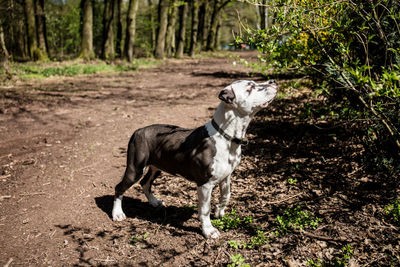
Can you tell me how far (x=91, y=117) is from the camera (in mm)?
9164

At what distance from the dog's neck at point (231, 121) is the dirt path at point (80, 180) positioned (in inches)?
62.5

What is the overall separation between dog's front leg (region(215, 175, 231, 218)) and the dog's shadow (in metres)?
0.39

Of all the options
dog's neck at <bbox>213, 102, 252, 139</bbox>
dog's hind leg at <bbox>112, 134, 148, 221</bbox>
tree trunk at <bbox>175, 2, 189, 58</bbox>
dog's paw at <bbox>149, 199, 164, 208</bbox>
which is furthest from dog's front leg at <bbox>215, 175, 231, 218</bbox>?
tree trunk at <bbox>175, 2, 189, 58</bbox>

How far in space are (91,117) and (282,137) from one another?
601 centimetres

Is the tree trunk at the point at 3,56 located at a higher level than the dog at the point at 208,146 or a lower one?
higher

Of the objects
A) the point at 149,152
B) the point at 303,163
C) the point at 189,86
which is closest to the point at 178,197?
the point at 149,152

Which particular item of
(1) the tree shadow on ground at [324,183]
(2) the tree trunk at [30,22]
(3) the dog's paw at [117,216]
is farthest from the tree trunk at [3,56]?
(1) the tree shadow on ground at [324,183]

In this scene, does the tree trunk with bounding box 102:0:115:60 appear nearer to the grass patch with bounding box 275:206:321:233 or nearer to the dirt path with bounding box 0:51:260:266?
the dirt path with bounding box 0:51:260:266

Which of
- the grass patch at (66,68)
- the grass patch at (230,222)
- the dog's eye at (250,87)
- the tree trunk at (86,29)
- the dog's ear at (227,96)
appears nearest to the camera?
the dog's ear at (227,96)

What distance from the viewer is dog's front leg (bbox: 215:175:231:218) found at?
388 cm

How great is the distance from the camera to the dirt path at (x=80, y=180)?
12.4 ft

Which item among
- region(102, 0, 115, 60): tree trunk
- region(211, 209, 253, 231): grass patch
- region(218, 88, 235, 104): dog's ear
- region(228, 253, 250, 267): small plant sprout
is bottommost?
region(228, 253, 250, 267): small plant sprout

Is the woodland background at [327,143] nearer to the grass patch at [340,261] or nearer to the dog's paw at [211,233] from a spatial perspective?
the grass patch at [340,261]

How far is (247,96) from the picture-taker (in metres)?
3.29
